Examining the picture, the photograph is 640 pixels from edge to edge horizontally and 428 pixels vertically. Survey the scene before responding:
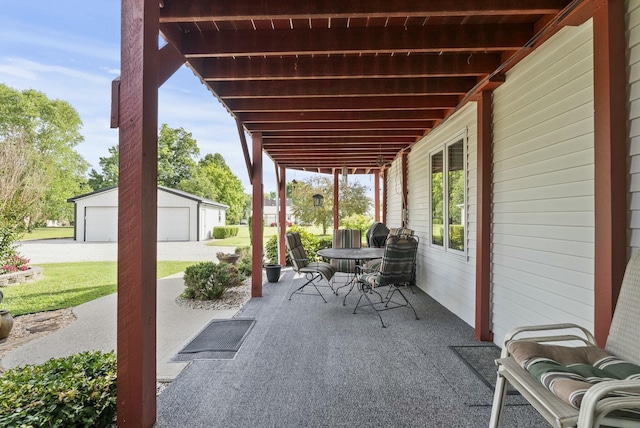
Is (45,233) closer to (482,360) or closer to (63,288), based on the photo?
(63,288)

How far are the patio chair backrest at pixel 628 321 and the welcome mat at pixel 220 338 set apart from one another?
272cm

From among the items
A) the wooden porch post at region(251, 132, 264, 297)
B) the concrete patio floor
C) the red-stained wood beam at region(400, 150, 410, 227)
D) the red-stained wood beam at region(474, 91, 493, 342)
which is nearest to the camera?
the concrete patio floor

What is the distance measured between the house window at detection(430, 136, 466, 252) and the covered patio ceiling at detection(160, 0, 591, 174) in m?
0.60

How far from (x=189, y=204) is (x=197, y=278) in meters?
11.8

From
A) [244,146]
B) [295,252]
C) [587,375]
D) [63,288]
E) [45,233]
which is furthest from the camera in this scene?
[63,288]

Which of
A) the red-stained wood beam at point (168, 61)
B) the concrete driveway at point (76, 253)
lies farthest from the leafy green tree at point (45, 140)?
the concrete driveway at point (76, 253)

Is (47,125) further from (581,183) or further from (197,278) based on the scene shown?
(581,183)

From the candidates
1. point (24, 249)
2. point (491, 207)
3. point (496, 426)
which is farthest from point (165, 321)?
point (24, 249)

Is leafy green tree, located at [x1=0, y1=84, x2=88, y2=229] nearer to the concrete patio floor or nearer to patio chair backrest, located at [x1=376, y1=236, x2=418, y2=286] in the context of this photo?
the concrete patio floor

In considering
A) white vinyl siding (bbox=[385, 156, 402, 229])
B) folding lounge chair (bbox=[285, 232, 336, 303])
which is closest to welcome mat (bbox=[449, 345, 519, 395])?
folding lounge chair (bbox=[285, 232, 336, 303])

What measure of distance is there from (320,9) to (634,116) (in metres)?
1.96

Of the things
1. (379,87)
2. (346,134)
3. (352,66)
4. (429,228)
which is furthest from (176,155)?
(352,66)

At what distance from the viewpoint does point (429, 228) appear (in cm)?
527

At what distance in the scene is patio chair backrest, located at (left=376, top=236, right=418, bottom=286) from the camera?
4008mm
